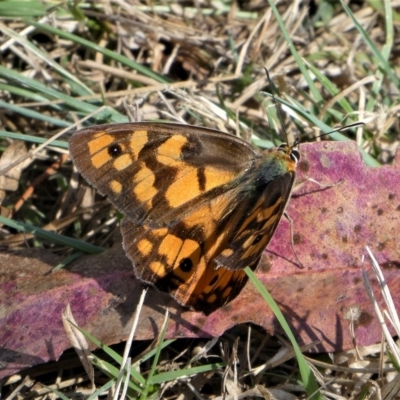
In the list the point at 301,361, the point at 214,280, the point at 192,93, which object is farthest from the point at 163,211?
the point at 192,93

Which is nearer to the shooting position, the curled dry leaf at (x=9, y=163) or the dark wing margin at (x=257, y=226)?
the dark wing margin at (x=257, y=226)

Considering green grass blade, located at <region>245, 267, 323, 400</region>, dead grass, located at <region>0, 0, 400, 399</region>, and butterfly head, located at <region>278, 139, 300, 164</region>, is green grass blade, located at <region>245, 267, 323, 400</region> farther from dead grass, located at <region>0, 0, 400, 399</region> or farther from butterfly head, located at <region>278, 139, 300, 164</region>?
butterfly head, located at <region>278, 139, 300, 164</region>

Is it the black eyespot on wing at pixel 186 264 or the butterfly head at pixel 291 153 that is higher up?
the butterfly head at pixel 291 153

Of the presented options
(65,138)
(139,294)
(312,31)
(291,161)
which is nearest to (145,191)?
(139,294)

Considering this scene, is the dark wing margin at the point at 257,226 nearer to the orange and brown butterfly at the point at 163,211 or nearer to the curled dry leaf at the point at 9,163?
the orange and brown butterfly at the point at 163,211

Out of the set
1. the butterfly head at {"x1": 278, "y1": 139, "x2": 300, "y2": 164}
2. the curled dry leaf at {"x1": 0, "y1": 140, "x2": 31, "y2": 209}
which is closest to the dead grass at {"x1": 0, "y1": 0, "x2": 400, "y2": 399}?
the curled dry leaf at {"x1": 0, "y1": 140, "x2": 31, "y2": 209}

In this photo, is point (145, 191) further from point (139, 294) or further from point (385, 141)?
point (385, 141)

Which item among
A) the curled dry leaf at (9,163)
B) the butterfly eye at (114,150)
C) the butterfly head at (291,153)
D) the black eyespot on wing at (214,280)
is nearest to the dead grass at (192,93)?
the curled dry leaf at (9,163)
